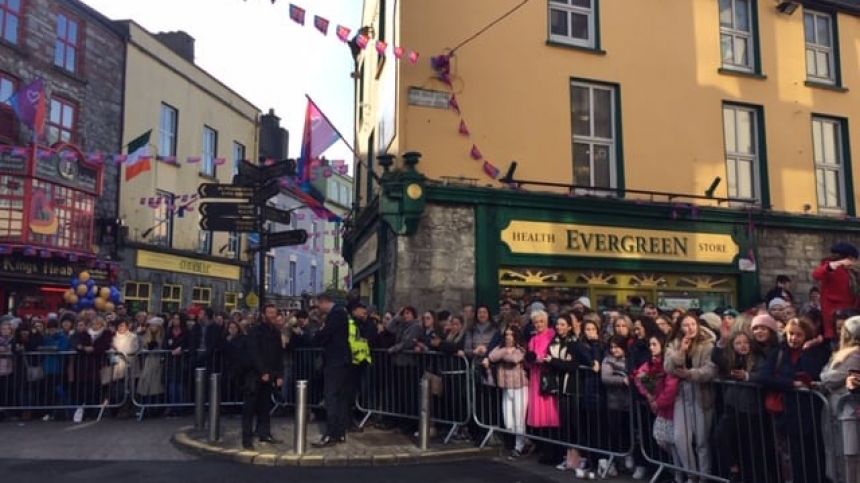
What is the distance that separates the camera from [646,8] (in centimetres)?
1388

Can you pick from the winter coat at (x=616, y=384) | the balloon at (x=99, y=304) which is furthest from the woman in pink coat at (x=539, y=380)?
the balloon at (x=99, y=304)

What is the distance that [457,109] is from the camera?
40.5ft

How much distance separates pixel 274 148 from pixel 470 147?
2531 cm

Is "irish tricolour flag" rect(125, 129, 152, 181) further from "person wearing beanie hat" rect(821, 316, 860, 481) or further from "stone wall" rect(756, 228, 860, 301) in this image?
"person wearing beanie hat" rect(821, 316, 860, 481)

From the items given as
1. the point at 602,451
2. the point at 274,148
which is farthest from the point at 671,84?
the point at 274,148

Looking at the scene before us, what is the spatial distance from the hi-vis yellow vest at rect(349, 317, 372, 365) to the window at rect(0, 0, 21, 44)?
646 inches

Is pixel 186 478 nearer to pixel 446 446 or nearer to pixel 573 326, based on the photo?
pixel 446 446

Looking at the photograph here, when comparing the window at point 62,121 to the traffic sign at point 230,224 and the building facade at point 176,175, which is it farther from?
the traffic sign at point 230,224

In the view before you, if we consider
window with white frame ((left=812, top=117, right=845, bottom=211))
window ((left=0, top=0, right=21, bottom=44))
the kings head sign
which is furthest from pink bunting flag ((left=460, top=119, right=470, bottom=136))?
window ((left=0, top=0, right=21, bottom=44))

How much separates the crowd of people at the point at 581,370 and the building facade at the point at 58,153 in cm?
871

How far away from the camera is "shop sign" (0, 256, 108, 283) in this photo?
1919 cm

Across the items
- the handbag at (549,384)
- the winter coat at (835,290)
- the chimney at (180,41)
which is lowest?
the handbag at (549,384)

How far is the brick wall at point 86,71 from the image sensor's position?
20453 millimetres

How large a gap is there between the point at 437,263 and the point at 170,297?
56.1 feet
